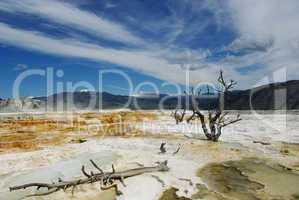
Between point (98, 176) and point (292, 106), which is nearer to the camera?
point (98, 176)

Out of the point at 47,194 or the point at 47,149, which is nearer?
the point at 47,194

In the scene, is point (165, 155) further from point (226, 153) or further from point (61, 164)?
point (61, 164)

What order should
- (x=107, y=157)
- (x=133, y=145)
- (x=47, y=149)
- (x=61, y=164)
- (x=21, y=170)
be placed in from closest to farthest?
(x=21, y=170)
(x=61, y=164)
(x=107, y=157)
(x=47, y=149)
(x=133, y=145)

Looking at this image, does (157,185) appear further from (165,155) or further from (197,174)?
(165,155)

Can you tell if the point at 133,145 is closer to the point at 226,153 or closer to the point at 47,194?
the point at 226,153

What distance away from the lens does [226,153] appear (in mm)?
17516

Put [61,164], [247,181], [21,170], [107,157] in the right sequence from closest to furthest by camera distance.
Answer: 1. [247,181]
2. [21,170]
3. [61,164]
4. [107,157]

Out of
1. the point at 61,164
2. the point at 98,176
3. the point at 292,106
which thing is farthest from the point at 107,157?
the point at 292,106

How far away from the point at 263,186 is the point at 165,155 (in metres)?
6.36

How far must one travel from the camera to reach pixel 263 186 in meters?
11.5

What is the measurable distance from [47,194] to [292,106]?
143 metres

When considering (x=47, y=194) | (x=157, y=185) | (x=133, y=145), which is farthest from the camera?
(x=133, y=145)

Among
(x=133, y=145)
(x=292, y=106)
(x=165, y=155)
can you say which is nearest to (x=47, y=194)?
(x=165, y=155)

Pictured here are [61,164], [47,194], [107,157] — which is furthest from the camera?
[107,157]
